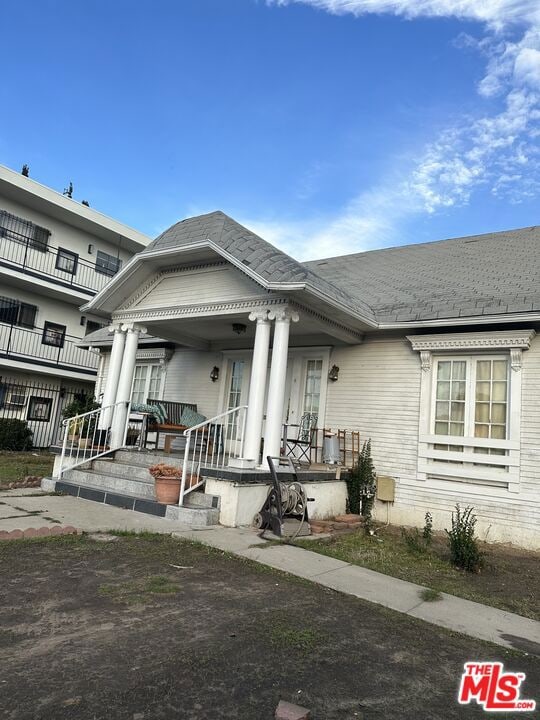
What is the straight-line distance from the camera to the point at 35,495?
7809mm

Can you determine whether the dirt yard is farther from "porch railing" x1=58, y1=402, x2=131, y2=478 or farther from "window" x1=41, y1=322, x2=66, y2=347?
"window" x1=41, y1=322, x2=66, y2=347

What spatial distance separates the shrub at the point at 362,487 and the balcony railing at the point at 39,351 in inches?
434

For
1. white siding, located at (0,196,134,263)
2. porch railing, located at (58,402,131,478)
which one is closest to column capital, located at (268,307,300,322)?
porch railing, located at (58,402,131,478)

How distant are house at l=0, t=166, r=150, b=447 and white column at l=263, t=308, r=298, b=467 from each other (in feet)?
37.1

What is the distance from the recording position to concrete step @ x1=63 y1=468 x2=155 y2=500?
7.68 meters

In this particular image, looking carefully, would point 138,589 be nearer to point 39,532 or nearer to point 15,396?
point 39,532

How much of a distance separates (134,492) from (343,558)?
3780mm

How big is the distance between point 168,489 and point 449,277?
22.4ft

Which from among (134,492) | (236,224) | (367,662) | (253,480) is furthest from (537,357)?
(134,492)

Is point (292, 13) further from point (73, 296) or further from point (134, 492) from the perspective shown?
point (73, 296)

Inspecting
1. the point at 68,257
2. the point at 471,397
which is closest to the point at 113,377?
the point at 471,397

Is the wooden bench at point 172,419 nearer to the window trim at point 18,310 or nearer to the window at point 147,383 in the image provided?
the window at point 147,383

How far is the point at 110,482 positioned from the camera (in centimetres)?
813

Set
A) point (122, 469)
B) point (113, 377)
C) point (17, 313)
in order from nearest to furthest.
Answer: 1. point (122, 469)
2. point (113, 377)
3. point (17, 313)
